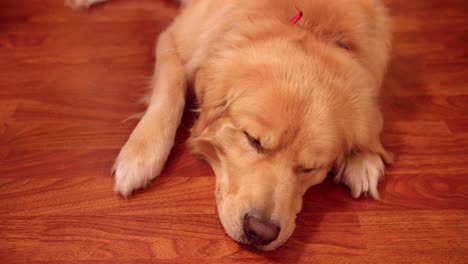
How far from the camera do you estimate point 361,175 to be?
4.58 ft

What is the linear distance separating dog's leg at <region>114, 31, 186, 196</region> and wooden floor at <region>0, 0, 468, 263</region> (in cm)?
6

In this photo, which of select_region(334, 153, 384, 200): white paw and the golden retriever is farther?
select_region(334, 153, 384, 200): white paw

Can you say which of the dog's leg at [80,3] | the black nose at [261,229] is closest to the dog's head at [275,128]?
the black nose at [261,229]

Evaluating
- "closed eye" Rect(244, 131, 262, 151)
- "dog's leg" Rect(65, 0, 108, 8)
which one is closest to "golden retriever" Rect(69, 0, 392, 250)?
"closed eye" Rect(244, 131, 262, 151)

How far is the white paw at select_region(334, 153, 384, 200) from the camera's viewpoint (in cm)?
139

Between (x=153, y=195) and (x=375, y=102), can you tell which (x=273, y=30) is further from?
(x=153, y=195)

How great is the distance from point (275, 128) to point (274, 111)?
1.9 inches

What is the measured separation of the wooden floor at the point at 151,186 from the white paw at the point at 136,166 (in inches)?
1.5

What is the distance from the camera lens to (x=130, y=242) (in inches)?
46.9

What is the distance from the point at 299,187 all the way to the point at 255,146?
Result: 0.64 feet

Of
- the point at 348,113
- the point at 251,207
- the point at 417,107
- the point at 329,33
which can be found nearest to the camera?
the point at 251,207

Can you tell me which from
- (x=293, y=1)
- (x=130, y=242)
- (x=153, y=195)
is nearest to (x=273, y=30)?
(x=293, y=1)

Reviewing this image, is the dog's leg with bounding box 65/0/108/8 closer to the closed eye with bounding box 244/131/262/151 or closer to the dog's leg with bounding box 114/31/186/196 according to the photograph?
the dog's leg with bounding box 114/31/186/196

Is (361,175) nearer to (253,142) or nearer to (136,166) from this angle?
(253,142)
